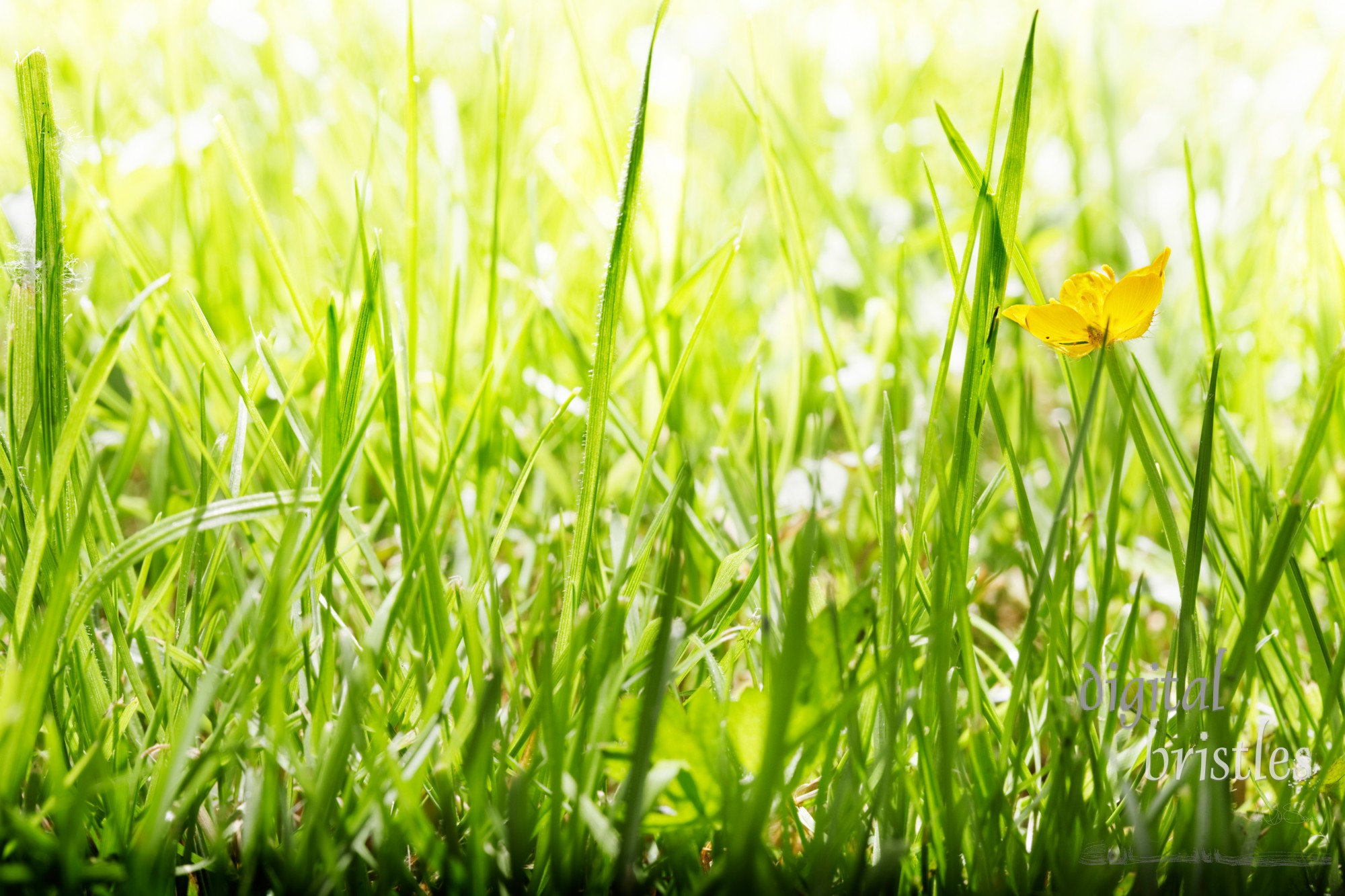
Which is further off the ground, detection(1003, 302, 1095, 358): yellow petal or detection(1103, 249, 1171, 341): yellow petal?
detection(1103, 249, 1171, 341): yellow petal

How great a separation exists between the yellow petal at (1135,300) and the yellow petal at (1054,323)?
0.02 m

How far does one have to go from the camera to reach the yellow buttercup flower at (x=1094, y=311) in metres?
0.57

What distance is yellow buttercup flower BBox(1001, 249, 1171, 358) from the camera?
57cm

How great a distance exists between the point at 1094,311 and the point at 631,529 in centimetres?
32

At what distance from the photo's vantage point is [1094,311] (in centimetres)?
59

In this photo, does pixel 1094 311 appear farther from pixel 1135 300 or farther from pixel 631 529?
pixel 631 529

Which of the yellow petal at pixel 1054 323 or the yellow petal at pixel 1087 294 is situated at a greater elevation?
the yellow petal at pixel 1087 294

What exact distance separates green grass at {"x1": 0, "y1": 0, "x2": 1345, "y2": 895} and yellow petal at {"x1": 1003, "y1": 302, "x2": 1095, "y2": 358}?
24mm

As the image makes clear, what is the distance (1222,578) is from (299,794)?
0.63 metres

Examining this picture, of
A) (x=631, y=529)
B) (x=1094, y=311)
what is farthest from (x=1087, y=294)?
(x=631, y=529)

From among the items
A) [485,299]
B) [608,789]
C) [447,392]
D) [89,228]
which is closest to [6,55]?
[89,228]

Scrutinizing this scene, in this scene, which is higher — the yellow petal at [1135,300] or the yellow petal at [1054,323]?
the yellow petal at [1135,300]

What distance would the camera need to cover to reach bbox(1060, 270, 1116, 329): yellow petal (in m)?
0.58

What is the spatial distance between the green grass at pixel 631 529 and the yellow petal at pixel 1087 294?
4 centimetres
